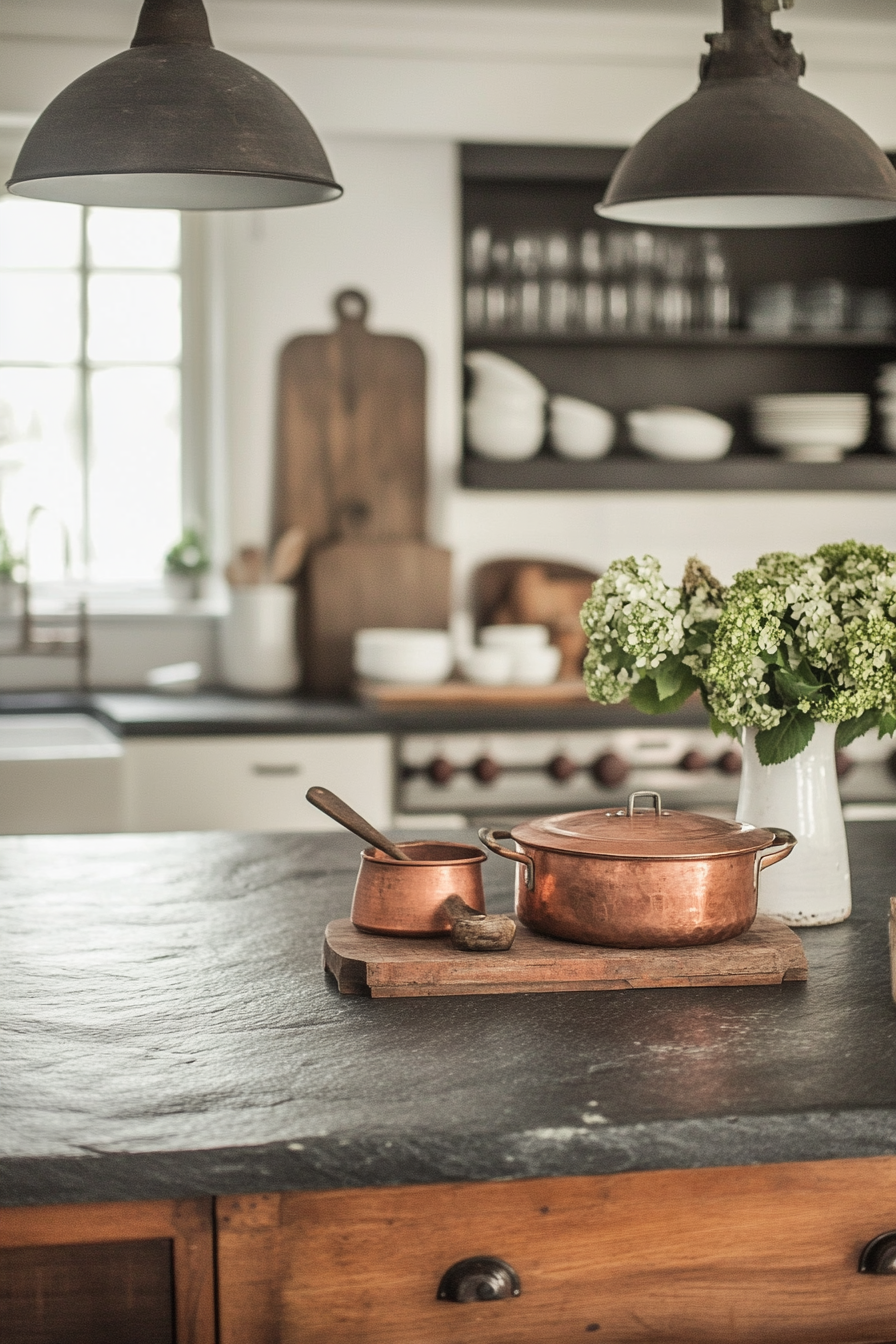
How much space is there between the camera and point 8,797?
10.8 feet

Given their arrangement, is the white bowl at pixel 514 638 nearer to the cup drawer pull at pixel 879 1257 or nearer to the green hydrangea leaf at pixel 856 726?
the green hydrangea leaf at pixel 856 726

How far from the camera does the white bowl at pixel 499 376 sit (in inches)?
154

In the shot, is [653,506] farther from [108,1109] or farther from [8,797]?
[108,1109]

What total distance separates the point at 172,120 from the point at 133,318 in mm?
2641

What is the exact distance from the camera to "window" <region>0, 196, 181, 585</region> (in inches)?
163

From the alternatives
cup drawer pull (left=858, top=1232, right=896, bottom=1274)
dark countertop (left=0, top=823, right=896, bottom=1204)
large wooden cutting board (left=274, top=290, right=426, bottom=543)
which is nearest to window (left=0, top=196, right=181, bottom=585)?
large wooden cutting board (left=274, top=290, right=426, bottom=543)

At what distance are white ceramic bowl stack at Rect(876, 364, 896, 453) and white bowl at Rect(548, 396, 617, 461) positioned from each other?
78cm

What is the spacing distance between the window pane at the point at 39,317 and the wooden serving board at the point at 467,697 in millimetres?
1435

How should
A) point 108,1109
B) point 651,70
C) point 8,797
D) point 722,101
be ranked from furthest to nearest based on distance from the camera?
1. point 651,70
2. point 8,797
3. point 722,101
4. point 108,1109

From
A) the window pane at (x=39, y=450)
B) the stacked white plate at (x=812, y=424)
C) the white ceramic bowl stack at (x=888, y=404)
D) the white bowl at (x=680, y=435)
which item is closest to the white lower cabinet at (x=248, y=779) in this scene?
the window pane at (x=39, y=450)

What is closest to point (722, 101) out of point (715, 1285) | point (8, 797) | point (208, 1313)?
point (715, 1285)

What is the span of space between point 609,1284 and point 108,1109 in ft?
1.36

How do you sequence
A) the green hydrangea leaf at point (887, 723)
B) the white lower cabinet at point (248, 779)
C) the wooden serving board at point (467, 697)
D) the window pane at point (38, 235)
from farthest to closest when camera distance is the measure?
1. the window pane at point (38, 235)
2. the wooden serving board at point (467, 697)
3. the white lower cabinet at point (248, 779)
4. the green hydrangea leaf at point (887, 723)

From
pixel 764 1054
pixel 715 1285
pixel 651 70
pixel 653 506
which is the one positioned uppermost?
pixel 651 70
